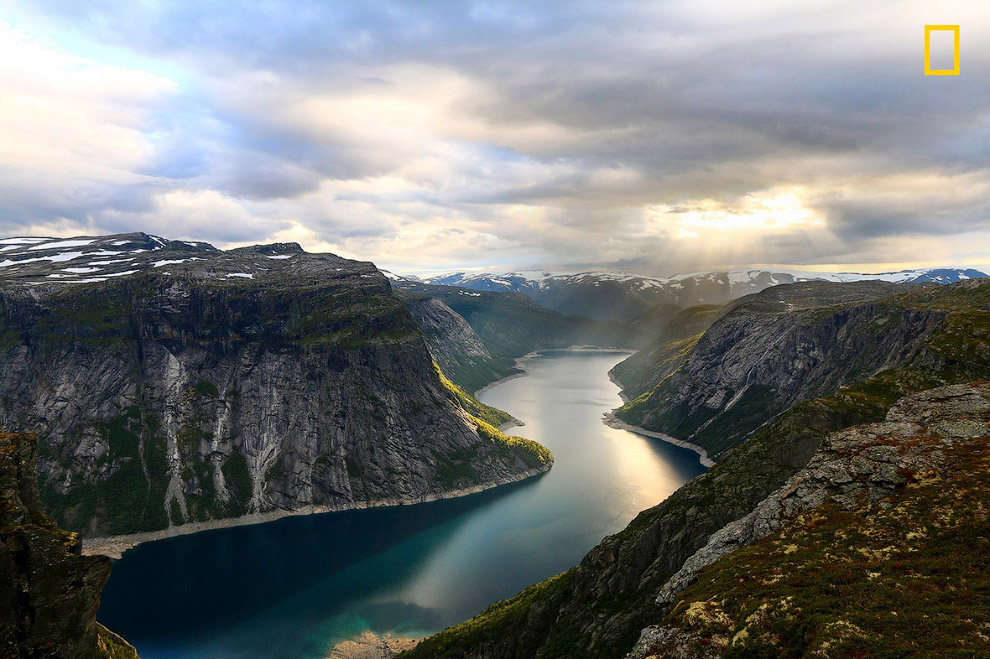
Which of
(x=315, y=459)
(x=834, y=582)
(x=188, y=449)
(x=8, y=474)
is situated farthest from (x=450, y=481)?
(x=834, y=582)

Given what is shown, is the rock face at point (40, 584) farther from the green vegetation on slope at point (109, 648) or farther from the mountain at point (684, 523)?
the mountain at point (684, 523)

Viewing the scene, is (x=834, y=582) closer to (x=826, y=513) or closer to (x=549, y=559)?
(x=826, y=513)

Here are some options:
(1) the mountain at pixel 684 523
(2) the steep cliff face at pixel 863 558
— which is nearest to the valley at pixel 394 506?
(1) the mountain at pixel 684 523

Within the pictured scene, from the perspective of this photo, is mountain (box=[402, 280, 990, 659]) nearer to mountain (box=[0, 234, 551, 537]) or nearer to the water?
the water

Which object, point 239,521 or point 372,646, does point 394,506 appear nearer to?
point 239,521

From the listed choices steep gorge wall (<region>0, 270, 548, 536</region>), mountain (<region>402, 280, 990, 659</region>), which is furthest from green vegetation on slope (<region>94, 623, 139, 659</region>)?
steep gorge wall (<region>0, 270, 548, 536</region>)
